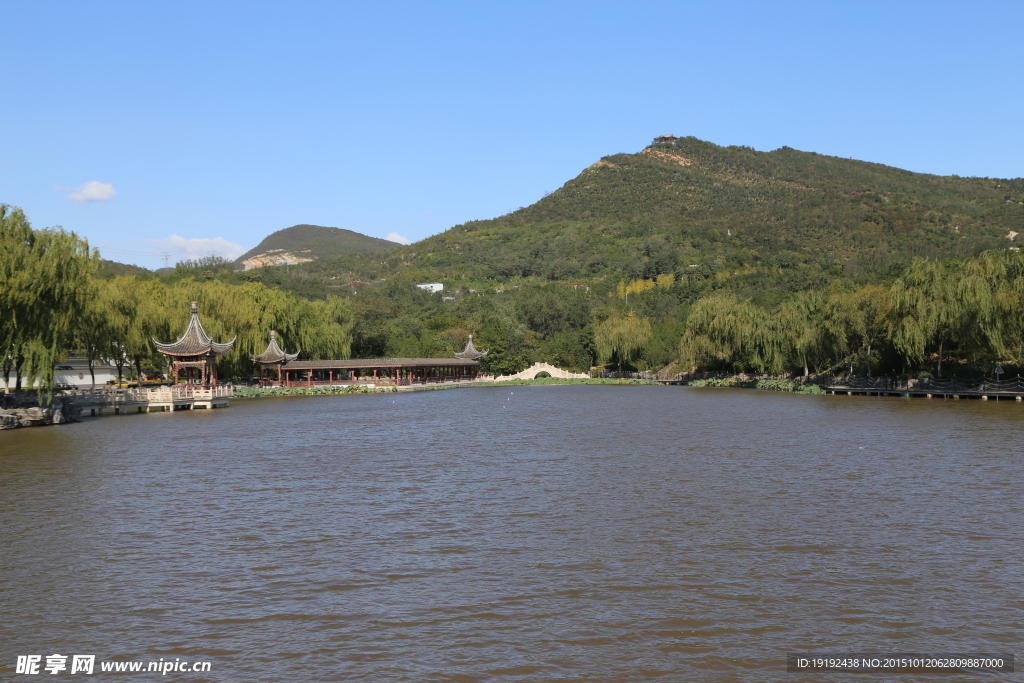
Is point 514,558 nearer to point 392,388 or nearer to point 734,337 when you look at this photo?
point 392,388

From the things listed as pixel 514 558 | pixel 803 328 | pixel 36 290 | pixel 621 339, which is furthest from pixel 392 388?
pixel 514 558

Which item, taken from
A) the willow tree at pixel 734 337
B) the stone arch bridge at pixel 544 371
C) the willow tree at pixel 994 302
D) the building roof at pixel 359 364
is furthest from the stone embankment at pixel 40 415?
the stone arch bridge at pixel 544 371

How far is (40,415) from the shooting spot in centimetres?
3111

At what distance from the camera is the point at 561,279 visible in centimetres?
12056

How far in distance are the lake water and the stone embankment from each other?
7968mm

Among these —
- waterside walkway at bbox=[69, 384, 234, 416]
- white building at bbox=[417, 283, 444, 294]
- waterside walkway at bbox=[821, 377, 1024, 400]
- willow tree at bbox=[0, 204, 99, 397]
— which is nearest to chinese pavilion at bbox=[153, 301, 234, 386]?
waterside walkway at bbox=[69, 384, 234, 416]

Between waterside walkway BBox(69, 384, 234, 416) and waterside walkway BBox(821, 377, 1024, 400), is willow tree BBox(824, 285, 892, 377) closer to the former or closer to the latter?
waterside walkway BBox(821, 377, 1024, 400)

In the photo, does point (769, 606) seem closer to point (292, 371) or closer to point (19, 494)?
point (19, 494)

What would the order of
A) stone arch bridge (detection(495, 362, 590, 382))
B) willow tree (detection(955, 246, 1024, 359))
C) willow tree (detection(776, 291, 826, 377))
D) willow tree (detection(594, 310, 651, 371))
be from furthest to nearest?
1. stone arch bridge (detection(495, 362, 590, 382))
2. willow tree (detection(594, 310, 651, 371))
3. willow tree (detection(776, 291, 826, 377))
4. willow tree (detection(955, 246, 1024, 359))

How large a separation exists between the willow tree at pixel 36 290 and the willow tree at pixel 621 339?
4790 cm

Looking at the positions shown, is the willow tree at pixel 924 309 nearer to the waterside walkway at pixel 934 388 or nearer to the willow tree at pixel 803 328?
the waterside walkway at pixel 934 388

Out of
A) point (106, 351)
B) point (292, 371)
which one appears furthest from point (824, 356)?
point (106, 351)

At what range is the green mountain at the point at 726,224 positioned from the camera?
316 feet

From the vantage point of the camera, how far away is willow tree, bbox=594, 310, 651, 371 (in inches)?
2849
